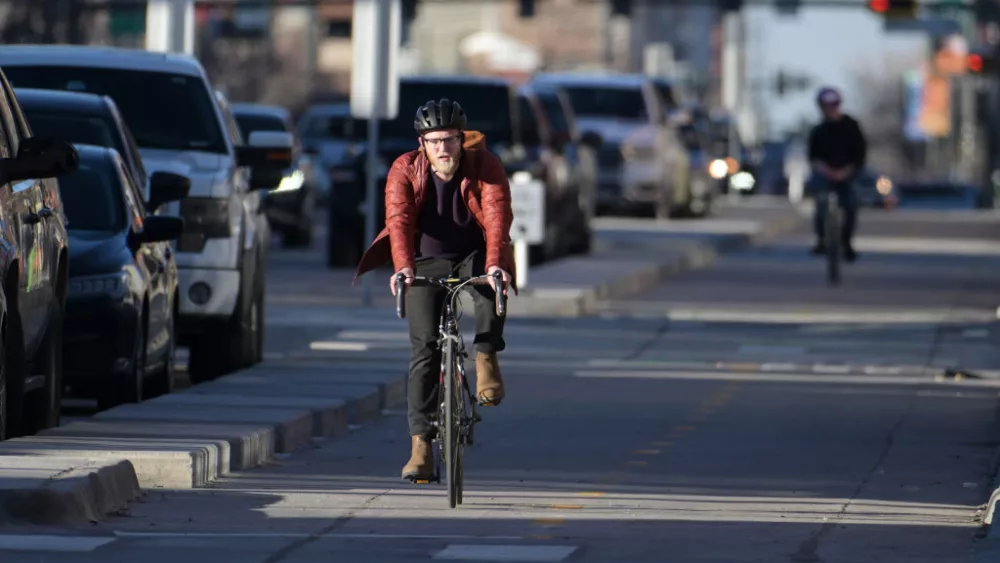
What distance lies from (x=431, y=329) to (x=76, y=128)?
5065 mm

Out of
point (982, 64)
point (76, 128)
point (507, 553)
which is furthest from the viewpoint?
point (982, 64)

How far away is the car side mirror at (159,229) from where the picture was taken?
50.0 ft

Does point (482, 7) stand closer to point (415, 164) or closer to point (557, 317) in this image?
point (557, 317)

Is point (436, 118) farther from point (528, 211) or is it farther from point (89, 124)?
point (528, 211)

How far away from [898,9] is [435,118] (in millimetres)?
45726

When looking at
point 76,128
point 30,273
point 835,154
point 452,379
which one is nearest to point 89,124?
point 76,128

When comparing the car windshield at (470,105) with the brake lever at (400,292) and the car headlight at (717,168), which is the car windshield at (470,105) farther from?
the car headlight at (717,168)

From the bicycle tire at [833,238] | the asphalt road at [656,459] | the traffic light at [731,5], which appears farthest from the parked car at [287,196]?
the traffic light at [731,5]

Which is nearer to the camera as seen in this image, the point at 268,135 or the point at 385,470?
the point at 385,470

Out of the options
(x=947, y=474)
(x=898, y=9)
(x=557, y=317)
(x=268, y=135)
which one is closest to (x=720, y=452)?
(x=947, y=474)

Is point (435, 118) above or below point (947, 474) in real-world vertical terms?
above

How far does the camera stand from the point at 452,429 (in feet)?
38.0

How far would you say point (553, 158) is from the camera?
102 feet

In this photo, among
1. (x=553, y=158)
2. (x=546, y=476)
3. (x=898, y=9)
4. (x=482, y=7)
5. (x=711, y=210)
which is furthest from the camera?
(x=482, y=7)
